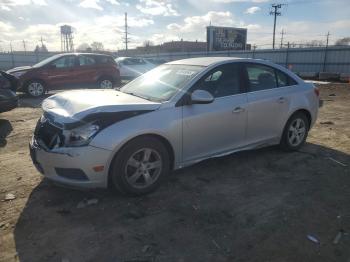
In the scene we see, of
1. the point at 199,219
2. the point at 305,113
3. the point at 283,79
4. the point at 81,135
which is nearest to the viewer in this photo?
the point at 199,219

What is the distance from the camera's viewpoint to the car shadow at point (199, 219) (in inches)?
129

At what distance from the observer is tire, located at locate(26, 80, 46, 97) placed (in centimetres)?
1369

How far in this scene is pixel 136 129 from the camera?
13.5ft

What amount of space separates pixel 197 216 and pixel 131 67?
18700 mm

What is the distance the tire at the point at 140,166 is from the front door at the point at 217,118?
15.8 inches

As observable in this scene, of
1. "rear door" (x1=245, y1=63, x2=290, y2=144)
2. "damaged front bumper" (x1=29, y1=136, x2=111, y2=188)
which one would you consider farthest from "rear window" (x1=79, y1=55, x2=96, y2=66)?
"damaged front bumper" (x1=29, y1=136, x2=111, y2=188)

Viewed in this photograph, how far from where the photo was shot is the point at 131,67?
21.8m

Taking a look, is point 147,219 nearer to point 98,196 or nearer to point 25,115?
point 98,196

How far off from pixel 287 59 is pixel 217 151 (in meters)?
28.4

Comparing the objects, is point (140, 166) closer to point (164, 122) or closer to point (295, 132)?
point (164, 122)

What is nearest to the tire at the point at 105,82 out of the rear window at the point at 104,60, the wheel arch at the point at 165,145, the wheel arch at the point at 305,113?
the rear window at the point at 104,60

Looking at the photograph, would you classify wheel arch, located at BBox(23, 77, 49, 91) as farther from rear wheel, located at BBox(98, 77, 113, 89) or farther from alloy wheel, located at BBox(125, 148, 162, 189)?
alloy wheel, located at BBox(125, 148, 162, 189)

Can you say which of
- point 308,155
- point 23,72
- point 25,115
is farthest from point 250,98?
point 23,72

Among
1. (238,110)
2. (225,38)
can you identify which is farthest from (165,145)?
(225,38)
